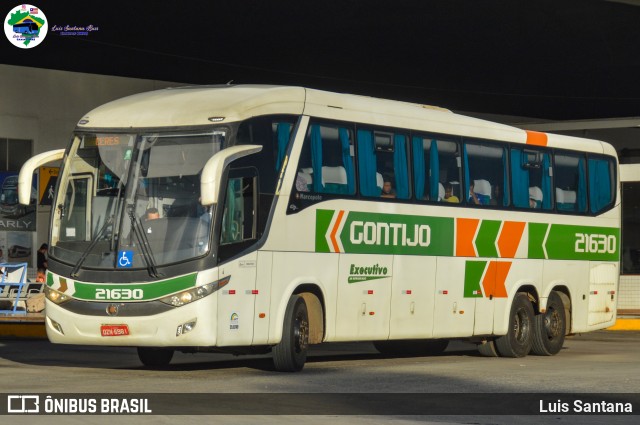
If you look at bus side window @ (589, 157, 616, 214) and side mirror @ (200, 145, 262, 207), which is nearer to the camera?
side mirror @ (200, 145, 262, 207)

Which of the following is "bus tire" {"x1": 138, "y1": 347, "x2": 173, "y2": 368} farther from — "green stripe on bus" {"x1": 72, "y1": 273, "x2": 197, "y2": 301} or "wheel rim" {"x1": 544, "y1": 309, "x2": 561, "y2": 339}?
"wheel rim" {"x1": 544, "y1": 309, "x2": 561, "y2": 339}

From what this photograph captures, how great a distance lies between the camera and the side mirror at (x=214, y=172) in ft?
51.2

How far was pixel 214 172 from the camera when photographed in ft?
51.5

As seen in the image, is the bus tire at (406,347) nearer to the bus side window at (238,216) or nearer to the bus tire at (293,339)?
the bus tire at (293,339)

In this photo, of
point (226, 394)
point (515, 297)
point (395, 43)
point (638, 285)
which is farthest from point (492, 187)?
point (638, 285)

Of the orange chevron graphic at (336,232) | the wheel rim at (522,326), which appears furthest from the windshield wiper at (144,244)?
the wheel rim at (522,326)

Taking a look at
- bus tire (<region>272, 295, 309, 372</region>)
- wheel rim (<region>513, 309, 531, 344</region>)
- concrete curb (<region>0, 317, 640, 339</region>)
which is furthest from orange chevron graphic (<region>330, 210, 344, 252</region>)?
concrete curb (<region>0, 317, 640, 339</region>)

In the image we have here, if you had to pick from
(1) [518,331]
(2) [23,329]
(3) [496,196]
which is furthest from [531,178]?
(2) [23,329]

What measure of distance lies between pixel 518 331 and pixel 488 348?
0.55 m

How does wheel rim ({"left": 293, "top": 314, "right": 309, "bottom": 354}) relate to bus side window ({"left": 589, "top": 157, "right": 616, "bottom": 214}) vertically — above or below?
below

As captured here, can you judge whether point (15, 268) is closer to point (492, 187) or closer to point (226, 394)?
point (492, 187)

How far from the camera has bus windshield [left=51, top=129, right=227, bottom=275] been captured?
16.3 m

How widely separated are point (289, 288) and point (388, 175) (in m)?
2.73

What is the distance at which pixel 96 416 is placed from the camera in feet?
39.2
